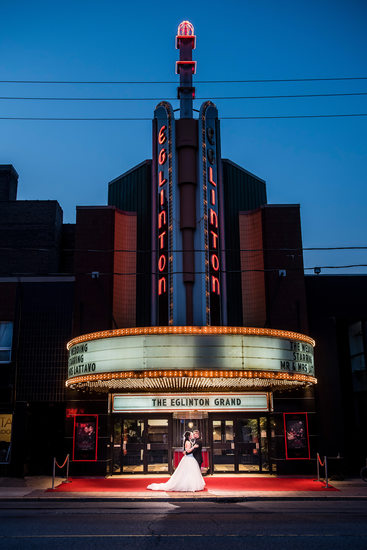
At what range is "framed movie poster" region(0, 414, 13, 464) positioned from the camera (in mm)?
18000

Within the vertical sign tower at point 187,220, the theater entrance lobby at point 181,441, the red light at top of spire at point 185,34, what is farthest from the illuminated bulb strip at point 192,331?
the red light at top of spire at point 185,34

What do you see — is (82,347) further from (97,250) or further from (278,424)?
(278,424)

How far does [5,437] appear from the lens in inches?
723

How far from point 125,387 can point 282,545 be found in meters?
10.4

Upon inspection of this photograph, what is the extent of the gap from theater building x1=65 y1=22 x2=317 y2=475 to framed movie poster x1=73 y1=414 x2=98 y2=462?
35 millimetres

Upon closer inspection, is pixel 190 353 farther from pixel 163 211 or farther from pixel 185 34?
pixel 185 34

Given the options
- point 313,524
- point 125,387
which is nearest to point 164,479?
point 125,387

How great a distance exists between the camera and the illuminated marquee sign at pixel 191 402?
18266mm

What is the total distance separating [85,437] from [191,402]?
3872 millimetres

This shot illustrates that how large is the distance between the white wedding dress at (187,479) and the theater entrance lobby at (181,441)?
11.6ft

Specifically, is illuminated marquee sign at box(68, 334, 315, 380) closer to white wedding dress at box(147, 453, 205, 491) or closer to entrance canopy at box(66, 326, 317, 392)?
entrance canopy at box(66, 326, 317, 392)

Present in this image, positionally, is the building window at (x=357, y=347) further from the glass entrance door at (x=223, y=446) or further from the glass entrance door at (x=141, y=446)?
the glass entrance door at (x=141, y=446)

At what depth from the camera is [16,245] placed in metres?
25.2

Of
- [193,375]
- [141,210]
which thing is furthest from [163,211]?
[193,375]
